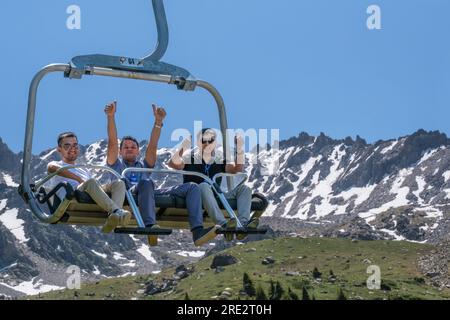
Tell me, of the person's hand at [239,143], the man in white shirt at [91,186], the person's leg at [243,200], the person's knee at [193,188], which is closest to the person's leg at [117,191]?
the man in white shirt at [91,186]

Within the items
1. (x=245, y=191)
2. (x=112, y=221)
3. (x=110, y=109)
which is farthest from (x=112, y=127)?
(x=245, y=191)

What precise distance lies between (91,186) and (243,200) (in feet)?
→ 7.39

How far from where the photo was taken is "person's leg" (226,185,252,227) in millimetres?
11102

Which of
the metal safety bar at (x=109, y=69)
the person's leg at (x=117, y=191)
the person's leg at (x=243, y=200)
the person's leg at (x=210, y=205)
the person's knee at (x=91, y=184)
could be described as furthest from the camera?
the person's leg at (x=243, y=200)

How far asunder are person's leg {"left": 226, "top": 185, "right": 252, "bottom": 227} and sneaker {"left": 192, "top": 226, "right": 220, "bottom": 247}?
0.61 m

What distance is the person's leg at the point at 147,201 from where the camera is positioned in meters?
10.2

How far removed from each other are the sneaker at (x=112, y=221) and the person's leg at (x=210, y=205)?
150 centimetres

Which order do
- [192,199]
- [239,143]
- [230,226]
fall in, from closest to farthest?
1. [230,226]
2. [192,199]
3. [239,143]

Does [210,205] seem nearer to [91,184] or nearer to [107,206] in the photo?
[107,206]

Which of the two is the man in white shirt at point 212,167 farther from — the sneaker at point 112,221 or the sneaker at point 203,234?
the sneaker at point 112,221

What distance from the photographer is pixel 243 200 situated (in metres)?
11.3
